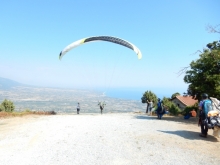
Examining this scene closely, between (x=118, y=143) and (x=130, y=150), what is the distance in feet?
3.45

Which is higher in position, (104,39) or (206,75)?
(104,39)

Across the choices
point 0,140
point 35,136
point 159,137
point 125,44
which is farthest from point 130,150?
point 125,44

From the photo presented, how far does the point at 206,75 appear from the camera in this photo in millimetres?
16750

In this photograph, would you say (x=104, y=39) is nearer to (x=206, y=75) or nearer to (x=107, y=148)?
(x=206, y=75)

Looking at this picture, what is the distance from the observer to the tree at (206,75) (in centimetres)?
1620

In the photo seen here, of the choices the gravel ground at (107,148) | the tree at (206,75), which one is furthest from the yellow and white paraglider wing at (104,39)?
the gravel ground at (107,148)

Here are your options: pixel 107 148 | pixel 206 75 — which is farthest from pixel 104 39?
pixel 107 148

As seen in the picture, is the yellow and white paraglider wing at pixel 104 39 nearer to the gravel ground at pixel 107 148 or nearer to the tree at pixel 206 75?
the tree at pixel 206 75

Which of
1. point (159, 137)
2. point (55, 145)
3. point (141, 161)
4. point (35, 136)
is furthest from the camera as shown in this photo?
point (35, 136)

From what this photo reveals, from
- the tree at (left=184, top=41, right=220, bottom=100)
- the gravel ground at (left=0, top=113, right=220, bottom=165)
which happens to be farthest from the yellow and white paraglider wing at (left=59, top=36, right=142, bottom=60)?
the gravel ground at (left=0, top=113, right=220, bottom=165)

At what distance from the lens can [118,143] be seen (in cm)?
922

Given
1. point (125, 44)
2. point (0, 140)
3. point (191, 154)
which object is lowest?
point (0, 140)

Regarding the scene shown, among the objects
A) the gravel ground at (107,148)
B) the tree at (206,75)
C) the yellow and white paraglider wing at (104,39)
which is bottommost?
the gravel ground at (107,148)

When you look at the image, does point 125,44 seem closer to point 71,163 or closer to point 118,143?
point 118,143
